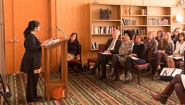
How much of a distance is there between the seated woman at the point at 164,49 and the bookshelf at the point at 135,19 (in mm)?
1437

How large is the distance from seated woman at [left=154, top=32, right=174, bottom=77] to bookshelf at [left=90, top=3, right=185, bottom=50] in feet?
4.71

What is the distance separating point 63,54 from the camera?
4.19 meters

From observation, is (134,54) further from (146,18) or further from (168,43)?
(146,18)

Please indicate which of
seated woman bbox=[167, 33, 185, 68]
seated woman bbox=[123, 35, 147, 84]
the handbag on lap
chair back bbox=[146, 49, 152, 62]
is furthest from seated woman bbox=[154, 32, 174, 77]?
the handbag on lap

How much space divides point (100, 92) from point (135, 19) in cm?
409

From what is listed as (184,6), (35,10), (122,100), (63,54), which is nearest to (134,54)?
(122,100)

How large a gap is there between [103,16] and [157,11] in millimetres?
2196

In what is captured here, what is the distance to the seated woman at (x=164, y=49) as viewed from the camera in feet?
19.8

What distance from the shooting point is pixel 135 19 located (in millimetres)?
8008

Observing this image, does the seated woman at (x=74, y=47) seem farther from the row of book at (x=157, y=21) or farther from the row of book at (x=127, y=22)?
the row of book at (x=157, y=21)

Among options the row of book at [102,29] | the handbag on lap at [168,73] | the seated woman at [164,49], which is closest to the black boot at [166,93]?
the handbag on lap at [168,73]

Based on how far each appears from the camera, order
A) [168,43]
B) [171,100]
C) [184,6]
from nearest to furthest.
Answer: [171,100]
[168,43]
[184,6]

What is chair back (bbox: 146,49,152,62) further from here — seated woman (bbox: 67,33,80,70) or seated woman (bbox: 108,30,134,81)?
seated woman (bbox: 67,33,80,70)

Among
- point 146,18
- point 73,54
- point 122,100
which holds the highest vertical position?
point 146,18
